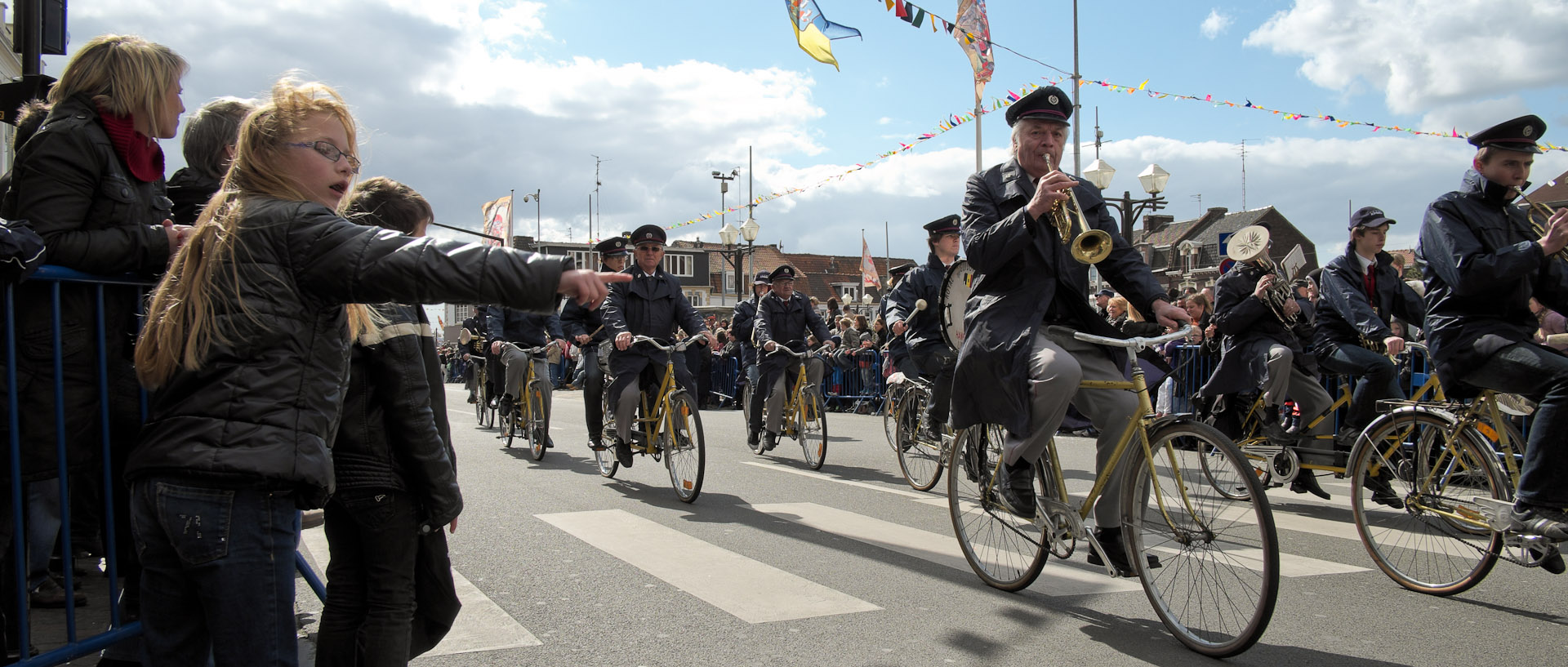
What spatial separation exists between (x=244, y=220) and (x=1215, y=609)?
3.19m

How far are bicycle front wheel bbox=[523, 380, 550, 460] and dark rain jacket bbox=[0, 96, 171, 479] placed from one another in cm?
698

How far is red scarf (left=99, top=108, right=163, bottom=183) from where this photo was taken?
3035mm

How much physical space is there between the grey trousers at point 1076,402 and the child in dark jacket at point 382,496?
221 centimetres

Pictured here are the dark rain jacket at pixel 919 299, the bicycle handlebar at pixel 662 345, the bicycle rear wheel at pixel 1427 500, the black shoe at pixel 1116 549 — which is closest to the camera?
the black shoe at pixel 1116 549

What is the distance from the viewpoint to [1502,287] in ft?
14.4

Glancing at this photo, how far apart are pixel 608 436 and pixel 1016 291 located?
184 inches

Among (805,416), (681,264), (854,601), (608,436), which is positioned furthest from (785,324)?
(681,264)

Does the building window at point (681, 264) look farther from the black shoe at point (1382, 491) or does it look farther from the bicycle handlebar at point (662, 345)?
the black shoe at point (1382, 491)

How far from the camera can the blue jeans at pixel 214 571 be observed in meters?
2.10

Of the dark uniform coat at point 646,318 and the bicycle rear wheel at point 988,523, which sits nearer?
the bicycle rear wheel at point 988,523

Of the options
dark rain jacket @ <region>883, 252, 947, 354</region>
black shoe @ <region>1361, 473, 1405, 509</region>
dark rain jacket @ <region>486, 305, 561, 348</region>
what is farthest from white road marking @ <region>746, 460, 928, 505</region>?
dark rain jacket @ <region>486, 305, 561, 348</region>

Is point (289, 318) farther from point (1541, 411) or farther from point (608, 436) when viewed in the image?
point (608, 436)

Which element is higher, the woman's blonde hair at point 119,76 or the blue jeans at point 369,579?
the woman's blonde hair at point 119,76

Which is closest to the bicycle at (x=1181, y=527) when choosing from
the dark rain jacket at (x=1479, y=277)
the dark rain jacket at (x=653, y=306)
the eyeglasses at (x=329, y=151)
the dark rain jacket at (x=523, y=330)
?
the dark rain jacket at (x=1479, y=277)
